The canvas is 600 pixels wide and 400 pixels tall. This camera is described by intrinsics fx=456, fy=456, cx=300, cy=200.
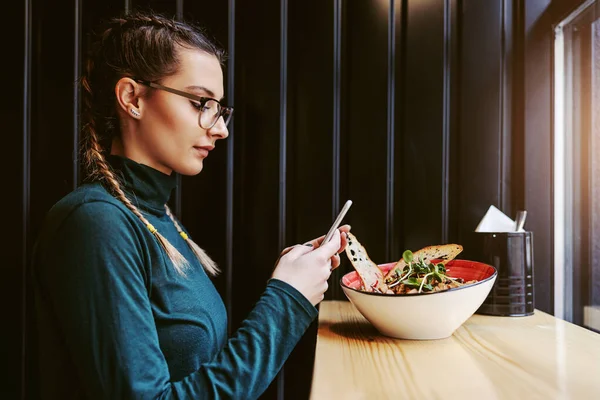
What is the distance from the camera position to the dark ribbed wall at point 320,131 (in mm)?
1513

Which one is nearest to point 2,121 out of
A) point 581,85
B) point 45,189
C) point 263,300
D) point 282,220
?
point 45,189

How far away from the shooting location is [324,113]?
1536mm

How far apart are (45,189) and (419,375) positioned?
52.5 inches

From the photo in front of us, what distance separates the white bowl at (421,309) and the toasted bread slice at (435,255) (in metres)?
0.14

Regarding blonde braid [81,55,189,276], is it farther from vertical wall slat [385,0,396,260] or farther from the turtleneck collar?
vertical wall slat [385,0,396,260]

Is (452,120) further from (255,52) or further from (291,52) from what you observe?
(255,52)

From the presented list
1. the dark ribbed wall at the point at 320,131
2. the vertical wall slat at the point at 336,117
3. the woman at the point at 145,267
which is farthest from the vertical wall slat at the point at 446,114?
the woman at the point at 145,267

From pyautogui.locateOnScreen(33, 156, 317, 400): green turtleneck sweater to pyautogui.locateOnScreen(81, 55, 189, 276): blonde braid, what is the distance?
0.08ft

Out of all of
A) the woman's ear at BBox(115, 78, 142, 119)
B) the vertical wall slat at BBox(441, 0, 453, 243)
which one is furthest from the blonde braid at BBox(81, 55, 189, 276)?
the vertical wall slat at BBox(441, 0, 453, 243)

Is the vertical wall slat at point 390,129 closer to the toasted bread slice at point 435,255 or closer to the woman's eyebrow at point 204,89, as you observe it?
the toasted bread slice at point 435,255

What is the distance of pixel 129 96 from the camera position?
3.19ft

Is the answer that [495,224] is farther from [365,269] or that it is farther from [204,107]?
[204,107]

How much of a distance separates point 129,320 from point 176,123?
438mm

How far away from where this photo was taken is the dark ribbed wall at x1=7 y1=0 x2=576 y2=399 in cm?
151
